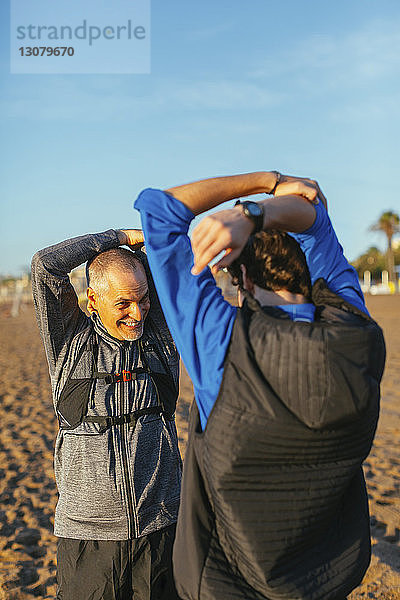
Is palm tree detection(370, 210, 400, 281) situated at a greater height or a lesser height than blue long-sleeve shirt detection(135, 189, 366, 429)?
greater

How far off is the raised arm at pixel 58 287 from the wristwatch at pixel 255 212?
127 cm

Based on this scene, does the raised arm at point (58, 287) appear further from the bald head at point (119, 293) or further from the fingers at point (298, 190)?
the fingers at point (298, 190)

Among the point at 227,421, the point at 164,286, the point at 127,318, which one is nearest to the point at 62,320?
the point at 127,318

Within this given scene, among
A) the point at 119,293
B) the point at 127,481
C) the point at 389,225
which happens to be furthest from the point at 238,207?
the point at 389,225

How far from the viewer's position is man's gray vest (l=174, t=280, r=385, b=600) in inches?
57.6

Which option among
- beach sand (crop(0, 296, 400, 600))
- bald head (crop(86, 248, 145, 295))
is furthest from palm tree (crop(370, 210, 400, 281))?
bald head (crop(86, 248, 145, 295))

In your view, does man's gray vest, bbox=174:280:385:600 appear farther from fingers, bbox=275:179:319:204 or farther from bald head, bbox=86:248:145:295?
bald head, bbox=86:248:145:295

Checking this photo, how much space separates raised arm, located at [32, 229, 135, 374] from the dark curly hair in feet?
3.77

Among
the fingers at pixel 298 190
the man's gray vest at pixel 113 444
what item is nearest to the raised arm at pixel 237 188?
the fingers at pixel 298 190

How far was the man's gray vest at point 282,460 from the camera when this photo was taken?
4.80 feet

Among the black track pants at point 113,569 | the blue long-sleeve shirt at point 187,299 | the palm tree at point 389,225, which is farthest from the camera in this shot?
the palm tree at point 389,225

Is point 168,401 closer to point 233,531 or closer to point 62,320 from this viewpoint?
point 62,320

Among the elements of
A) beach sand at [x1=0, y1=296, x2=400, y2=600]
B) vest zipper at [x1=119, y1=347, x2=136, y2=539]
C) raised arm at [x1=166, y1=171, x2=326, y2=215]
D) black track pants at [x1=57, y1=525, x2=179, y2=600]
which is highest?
raised arm at [x1=166, y1=171, x2=326, y2=215]

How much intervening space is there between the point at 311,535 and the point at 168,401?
1163 mm
